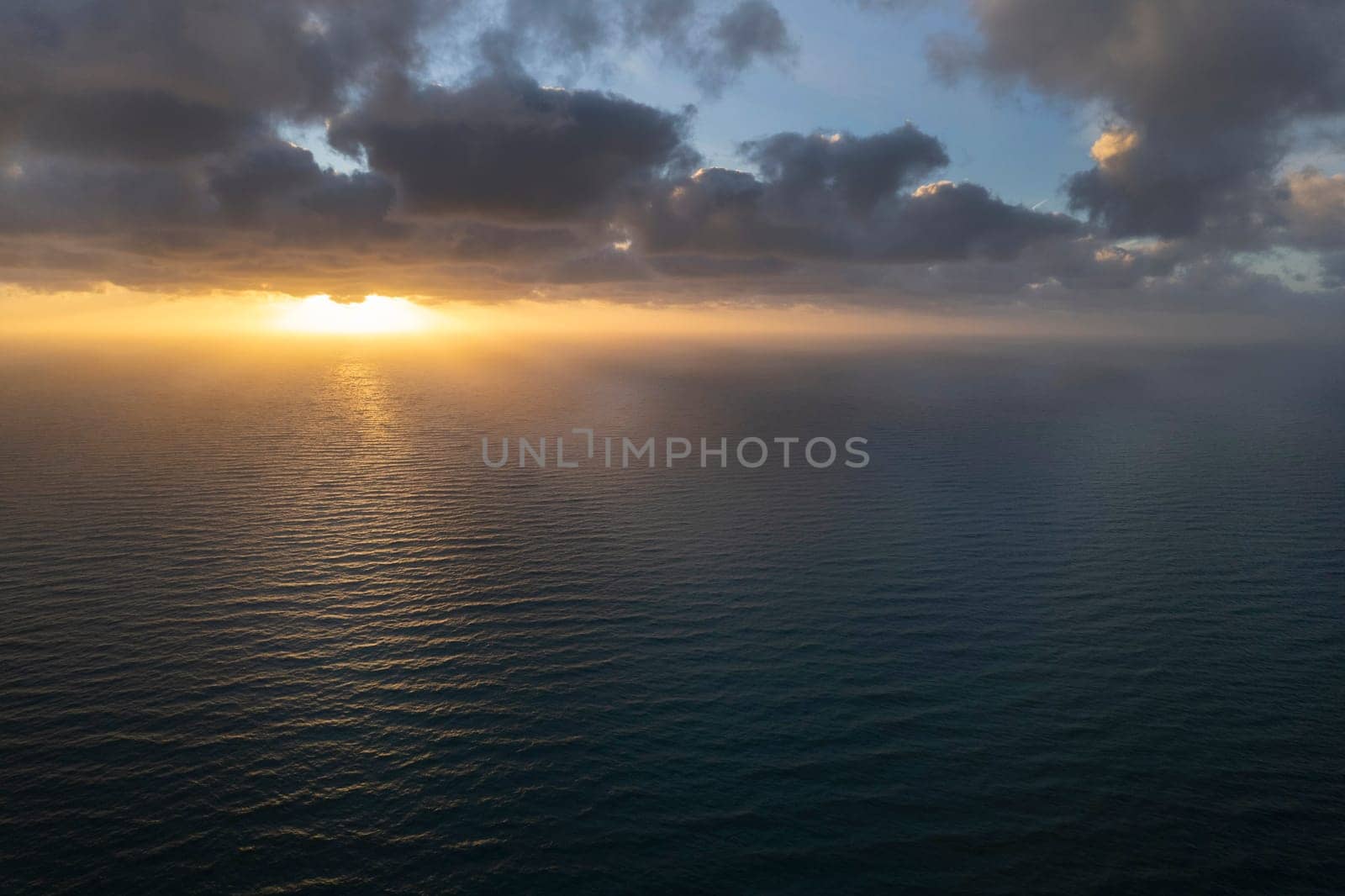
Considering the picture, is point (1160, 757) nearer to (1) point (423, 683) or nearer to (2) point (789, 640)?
(2) point (789, 640)

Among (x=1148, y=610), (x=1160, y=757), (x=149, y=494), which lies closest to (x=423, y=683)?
(x=1160, y=757)

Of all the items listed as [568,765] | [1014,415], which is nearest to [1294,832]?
[568,765]

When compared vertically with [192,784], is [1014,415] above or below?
above

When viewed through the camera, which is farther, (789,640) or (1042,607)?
(1042,607)

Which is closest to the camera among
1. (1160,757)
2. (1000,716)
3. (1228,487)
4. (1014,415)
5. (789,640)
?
(1160,757)

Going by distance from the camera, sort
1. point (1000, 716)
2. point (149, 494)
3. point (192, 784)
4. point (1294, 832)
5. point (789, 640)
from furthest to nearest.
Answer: point (149, 494) → point (789, 640) → point (1000, 716) → point (192, 784) → point (1294, 832)

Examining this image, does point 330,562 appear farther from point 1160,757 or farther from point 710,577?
point 1160,757
